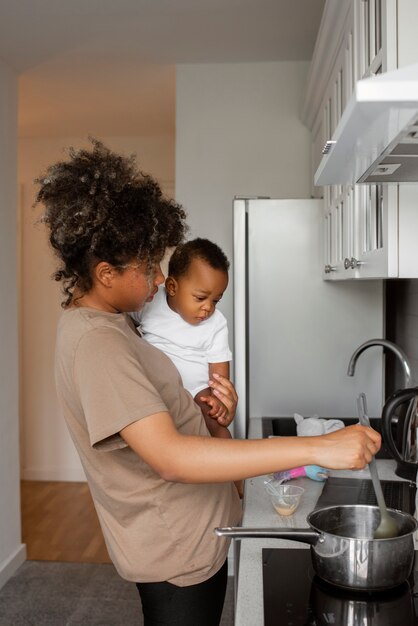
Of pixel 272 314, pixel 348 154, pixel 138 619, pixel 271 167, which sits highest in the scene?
pixel 271 167

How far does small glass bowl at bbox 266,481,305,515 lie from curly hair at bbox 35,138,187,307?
71 centimetres

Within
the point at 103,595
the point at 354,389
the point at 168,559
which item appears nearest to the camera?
the point at 168,559

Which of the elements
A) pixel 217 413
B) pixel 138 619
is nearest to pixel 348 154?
pixel 217 413

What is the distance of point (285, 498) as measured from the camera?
5.33 feet

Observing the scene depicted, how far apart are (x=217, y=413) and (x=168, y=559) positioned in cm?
36

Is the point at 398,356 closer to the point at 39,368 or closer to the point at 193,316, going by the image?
the point at 193,316

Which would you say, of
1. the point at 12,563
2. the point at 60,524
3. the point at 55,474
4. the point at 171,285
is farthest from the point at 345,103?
the point at 55,474

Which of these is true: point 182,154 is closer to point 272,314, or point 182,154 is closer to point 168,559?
point 272,314

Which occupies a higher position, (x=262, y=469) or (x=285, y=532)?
(x=262, y=469)

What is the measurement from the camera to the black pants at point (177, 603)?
1.34 meters

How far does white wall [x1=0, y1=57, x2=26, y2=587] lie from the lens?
3281 millimetres

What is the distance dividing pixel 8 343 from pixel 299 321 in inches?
58.2

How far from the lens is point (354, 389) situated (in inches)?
109

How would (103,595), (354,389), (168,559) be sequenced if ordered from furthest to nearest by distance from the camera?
1. (103,595)
2. (354,389)
3. (168,559)
